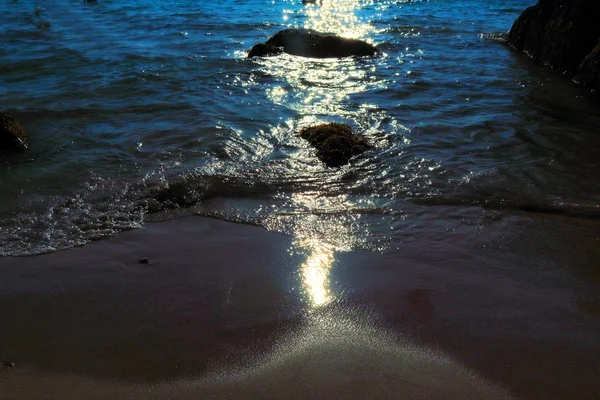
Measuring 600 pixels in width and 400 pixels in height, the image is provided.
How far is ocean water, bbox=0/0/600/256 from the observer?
5398 mm

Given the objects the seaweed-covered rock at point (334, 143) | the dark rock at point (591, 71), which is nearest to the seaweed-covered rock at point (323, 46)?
the dark rock at point (591, 71)

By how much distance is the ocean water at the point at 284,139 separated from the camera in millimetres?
5398

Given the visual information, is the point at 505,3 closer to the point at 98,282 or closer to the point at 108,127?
the point at 108,127

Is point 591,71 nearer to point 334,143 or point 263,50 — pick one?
point 334,143

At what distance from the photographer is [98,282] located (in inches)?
166

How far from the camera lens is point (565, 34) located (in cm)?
1128

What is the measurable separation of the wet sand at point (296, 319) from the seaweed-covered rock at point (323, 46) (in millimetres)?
8816

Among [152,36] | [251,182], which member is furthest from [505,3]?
[251,182]

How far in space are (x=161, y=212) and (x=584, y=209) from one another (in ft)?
15.1

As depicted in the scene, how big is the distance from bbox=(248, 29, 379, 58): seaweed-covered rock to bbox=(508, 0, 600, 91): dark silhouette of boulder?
158 inches

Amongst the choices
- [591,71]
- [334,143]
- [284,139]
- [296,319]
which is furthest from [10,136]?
[591,71]

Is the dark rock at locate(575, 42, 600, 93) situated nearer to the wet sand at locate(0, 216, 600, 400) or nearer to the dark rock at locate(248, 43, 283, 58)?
the wet sand at locate(0, 216, 600, 400)

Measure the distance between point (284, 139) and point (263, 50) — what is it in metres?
6.14

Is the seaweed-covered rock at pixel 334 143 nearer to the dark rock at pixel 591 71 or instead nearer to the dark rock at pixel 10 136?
the dark rock at pixel 10 136
